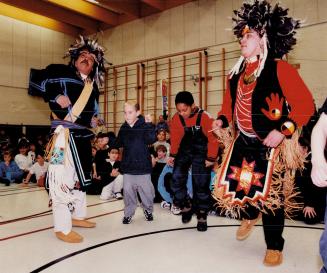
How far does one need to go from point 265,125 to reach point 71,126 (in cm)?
157

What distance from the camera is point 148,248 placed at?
2.43 metres

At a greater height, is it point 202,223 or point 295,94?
point 295,94

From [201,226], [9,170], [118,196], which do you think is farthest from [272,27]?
[9,170]

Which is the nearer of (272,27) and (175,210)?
(272,27)

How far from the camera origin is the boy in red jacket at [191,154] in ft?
10.6

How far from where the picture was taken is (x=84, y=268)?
6.69 ft

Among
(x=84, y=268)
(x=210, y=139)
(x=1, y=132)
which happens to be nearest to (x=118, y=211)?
(x=210, y=139)

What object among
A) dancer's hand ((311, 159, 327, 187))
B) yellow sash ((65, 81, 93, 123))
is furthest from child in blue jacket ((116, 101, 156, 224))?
dancer's hand ((311, 159, 327, 187))

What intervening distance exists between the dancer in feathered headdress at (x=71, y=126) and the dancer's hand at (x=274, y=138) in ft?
5.09

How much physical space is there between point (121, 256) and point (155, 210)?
1.77 m

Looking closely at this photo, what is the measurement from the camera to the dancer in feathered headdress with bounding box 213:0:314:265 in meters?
2.08

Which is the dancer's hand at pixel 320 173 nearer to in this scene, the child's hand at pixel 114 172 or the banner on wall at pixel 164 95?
the child's hand at pixel 114 172

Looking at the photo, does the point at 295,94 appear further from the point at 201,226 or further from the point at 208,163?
the point at 201,226

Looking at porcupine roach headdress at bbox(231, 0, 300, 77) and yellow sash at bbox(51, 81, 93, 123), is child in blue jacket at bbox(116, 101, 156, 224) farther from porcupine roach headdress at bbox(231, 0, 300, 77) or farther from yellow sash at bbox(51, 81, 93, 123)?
porcupine roach headdress at bbox(231, 0, 300, 77)
